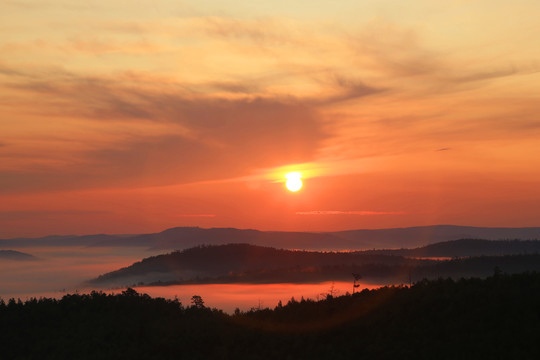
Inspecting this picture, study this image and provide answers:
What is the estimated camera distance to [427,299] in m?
37.1

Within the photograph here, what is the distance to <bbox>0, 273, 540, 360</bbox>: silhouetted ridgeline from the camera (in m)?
31.7

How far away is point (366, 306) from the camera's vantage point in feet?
132

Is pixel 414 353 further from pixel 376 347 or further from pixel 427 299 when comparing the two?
pixel 427 299

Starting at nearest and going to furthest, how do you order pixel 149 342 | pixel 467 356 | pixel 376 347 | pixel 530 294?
pixel 467 356
pixel 376 347
pixel 530 294
pixel 149 342

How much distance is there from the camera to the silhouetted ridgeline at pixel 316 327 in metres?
31.7

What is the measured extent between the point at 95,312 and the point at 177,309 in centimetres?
677

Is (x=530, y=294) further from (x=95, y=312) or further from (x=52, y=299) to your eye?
(x=52, y=299)

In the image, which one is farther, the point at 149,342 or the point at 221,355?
the point at 149,342

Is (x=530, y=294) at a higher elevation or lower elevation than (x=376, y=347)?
higher

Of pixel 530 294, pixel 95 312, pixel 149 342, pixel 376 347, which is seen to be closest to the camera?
pixel 376 347

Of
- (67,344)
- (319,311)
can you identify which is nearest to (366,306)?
(319,311)

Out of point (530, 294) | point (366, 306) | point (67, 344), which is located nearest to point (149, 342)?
point (67, 344)

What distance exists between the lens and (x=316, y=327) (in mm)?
38312

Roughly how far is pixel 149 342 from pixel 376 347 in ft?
52.6
